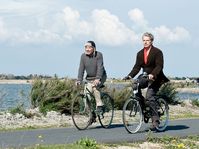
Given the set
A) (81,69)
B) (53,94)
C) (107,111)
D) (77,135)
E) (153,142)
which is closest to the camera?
(153,142)

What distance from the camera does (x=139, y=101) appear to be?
14984 mm

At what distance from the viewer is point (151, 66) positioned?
49.3 feet

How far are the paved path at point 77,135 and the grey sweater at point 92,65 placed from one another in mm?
1404

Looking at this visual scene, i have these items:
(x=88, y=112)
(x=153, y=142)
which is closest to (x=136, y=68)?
(x=88, y=112)

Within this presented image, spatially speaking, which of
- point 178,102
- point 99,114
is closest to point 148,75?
point 99,114

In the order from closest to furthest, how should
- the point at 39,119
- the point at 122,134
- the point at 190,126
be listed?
the point at 122,134 < the point at 190,126 < the point at 39,119

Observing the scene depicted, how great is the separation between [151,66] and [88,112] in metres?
2.14

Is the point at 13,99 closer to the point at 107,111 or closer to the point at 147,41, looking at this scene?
the point at 107,111

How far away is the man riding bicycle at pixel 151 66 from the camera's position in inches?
587

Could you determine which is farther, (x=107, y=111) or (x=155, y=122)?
(x=107, y=111)

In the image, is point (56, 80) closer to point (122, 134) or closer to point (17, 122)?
point (17, 122)

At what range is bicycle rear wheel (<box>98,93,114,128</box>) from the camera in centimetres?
1644

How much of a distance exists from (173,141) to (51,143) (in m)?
2.63

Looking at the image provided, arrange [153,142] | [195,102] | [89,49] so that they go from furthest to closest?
[195,102] < [89,49] < [153,142]
